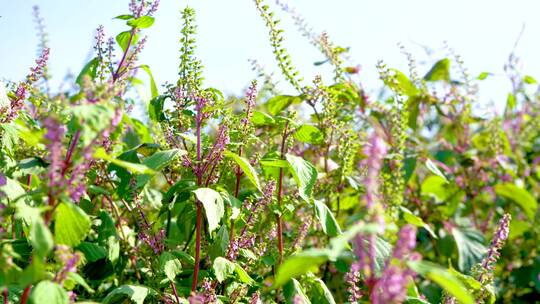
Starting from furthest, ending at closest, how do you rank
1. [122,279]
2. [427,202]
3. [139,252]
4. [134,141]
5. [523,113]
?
[523,113] < [427,202] < [134,141] < [122,279] < [139,252]

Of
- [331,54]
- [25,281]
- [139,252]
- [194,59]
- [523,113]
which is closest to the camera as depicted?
[25,281]

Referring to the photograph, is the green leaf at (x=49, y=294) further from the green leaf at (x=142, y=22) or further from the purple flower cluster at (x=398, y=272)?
the green leaf at (x=142, y=22)

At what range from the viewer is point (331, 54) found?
3221 millimetres

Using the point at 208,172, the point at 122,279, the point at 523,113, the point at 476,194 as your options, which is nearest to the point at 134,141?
the point at 122,279

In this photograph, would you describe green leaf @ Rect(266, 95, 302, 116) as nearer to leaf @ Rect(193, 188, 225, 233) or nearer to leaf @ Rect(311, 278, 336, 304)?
leaf @ Rect(311, 278, 336, 304)

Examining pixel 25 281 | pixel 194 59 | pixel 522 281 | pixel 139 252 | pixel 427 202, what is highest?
pixel 194 59

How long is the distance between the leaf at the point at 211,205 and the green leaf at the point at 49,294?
1.91ft

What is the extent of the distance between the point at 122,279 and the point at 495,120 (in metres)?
2.78

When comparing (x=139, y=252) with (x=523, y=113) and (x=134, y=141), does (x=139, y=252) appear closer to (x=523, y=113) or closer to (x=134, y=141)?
(x=134, y=141)

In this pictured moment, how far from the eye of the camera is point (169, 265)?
2.02 m

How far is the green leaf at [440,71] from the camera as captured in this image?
173 inches

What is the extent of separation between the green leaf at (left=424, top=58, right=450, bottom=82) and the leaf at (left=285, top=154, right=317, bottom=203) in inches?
94.5

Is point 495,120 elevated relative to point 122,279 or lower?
elevated

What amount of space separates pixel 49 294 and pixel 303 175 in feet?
3.59
